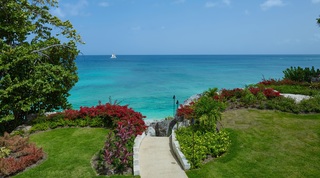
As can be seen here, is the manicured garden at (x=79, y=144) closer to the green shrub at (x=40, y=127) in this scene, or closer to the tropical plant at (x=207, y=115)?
the green shrub at (x=40, y=127)

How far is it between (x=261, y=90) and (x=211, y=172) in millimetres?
11475

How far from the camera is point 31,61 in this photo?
14.3 m

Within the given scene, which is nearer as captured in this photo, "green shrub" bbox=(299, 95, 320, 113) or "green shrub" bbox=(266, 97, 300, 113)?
"green shrub" bbox=(299, 95, 320, 113)

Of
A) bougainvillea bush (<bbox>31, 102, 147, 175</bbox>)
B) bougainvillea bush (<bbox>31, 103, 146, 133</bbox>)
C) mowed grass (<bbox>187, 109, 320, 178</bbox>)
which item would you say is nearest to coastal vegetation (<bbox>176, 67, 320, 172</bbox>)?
mowed grass (<bbox>187, 109, 320, 178</bbox>)

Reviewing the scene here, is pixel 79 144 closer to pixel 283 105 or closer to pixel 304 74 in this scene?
pixel 283 105

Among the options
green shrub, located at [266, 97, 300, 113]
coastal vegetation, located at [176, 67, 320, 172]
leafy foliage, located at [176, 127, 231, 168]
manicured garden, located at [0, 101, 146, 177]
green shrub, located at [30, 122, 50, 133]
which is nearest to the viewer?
manicured garden, located at [0, 101, 146, 177]

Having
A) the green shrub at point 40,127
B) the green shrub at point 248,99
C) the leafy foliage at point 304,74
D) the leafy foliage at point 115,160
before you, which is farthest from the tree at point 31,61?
the leafy foliage at point 304,74

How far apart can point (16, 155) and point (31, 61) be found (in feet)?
19.8

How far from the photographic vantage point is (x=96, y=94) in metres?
43.6

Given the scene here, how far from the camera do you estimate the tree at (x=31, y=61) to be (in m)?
13.6

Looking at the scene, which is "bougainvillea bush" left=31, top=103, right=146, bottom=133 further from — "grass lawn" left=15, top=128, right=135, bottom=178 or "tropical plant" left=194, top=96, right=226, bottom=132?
"tropical plant" left=194, top=96, right=226, bottom=132

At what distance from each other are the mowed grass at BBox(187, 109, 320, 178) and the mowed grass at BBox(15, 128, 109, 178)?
473 cm

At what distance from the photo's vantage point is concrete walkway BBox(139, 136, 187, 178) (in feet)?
29.9

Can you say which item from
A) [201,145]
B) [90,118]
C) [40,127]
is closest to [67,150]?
[90,118]
